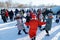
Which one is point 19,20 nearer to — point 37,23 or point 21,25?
point 21,25

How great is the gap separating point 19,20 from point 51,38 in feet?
6.69

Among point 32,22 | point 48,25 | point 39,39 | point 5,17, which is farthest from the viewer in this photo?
point 5,17

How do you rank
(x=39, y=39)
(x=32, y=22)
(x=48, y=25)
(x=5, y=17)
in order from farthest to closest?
(x=5, y=17)
(x=48, y=25)
(x=39, y=39)
(x=32, y=22)

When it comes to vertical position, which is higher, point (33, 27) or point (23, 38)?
point (33, 27)

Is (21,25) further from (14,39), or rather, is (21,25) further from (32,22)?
(32,22)

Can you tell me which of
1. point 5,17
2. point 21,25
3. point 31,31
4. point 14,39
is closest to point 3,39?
point 14,39

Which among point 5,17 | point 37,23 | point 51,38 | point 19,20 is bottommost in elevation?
point 5,17

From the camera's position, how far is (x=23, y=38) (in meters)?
9.28

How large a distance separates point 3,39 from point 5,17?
8.75m

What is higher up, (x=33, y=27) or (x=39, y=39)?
(x=33, y=27)

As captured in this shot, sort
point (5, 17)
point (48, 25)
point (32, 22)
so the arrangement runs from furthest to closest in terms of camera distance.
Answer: point (5, 17)
point (48, 25)
point (32, 22)

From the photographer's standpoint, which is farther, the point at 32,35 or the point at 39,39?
the point at 39,39

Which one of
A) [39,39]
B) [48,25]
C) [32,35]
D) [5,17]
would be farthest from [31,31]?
[5,17]

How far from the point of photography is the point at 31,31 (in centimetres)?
734
